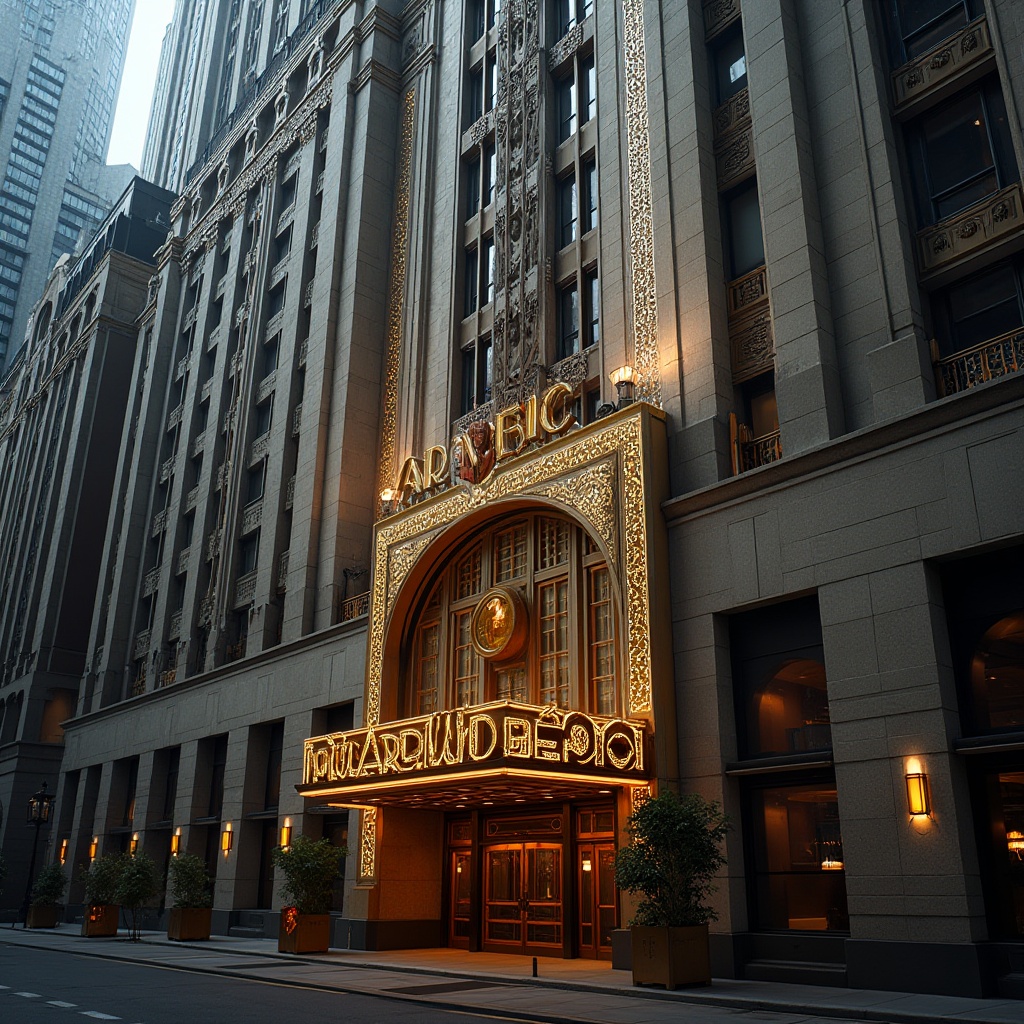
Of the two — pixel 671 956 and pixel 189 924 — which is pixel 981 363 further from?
pixel 189 924

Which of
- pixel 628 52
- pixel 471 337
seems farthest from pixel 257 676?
pixel 628 52

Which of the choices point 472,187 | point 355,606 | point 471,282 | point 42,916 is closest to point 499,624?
point 355,606

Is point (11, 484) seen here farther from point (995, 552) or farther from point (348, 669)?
point (995, 552)

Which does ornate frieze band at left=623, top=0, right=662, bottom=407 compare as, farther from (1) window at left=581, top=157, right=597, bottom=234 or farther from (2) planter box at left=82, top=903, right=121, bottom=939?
(2) planter box at left=82, top=903, right=121, bottom=939

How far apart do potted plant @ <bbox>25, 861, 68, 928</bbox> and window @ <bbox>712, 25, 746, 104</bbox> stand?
38.8 m

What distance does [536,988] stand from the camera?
17.8 meters

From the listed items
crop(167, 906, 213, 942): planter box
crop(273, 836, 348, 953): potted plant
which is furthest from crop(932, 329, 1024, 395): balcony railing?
crop(167, 906, 213, 942): planter box

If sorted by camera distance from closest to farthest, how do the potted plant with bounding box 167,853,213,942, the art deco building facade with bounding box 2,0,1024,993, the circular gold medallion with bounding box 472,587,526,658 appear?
the art deco building facade with bounding box 2,0,1024,993, the circular gold medallion with bounding box 472,587,526,658, the potted plant with bounding box 167,853,213,942

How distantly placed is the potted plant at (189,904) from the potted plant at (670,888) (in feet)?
62.3

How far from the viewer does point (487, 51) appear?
37.1 m

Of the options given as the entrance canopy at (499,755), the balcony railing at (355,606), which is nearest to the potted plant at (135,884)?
the balcony railing at (355,606)

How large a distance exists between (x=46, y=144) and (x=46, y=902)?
153 meters

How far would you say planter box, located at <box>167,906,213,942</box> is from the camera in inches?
1204

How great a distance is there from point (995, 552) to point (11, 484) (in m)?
75.3
